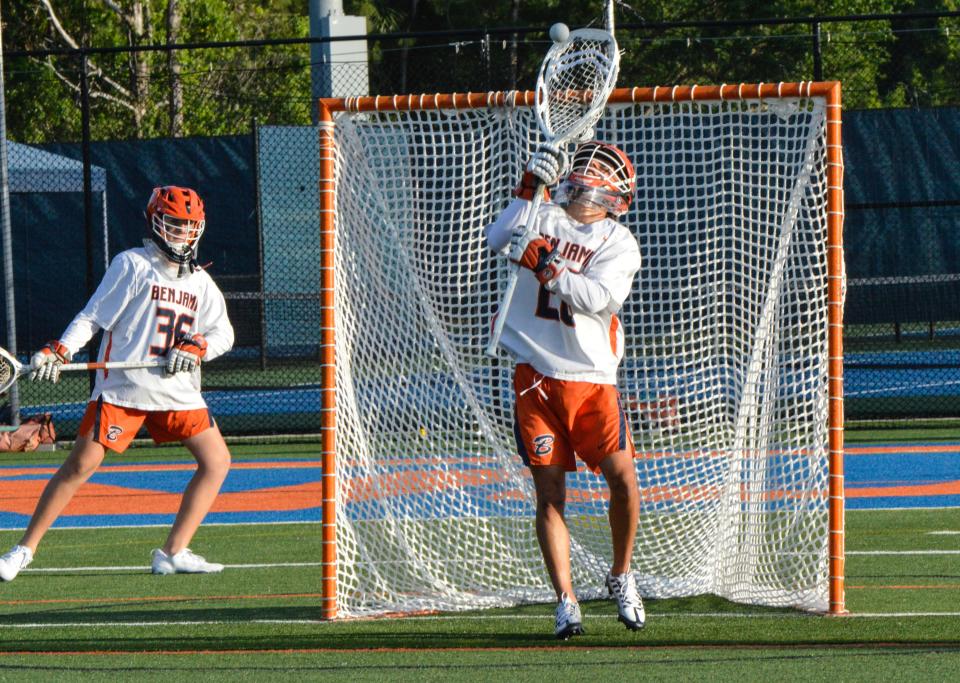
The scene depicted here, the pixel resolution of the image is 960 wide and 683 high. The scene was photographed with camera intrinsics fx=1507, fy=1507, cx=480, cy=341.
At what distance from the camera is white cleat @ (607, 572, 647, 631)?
5.42m

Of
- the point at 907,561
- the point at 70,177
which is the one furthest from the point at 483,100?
the point at 70,177

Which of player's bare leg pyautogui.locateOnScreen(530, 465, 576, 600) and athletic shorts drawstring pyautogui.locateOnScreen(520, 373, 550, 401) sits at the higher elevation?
athletic shorts drawstring pyautogui.locateOnScreen(520, 373, 550, 401)

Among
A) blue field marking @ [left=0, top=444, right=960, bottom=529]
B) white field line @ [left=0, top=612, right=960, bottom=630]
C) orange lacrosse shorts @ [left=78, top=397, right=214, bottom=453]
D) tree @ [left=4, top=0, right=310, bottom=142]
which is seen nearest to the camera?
white field line @ [left=0, top=612, right=960, bottom=630]

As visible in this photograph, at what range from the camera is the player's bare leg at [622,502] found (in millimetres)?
5453

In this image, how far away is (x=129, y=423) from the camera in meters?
6.93

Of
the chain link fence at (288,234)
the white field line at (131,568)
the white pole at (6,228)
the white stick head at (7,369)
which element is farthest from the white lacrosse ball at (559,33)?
the white pole at (6,228)

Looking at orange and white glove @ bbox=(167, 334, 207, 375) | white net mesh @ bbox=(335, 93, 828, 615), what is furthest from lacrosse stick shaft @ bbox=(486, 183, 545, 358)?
orange and white glove @ bbox=(167, 334, 207, 375)

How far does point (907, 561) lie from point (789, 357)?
134cm

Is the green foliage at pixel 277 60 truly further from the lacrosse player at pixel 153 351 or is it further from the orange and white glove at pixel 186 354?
the orange and white glove at pixel 186 354

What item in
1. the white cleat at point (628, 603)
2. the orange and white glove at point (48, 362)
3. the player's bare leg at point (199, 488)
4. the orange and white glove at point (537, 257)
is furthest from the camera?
the player's bare leg at point (199, 488)

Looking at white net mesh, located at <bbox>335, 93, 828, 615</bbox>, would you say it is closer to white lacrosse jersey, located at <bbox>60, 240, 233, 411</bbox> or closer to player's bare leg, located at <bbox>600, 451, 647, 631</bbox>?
player's bare leg, located at <bbox>600, 451, 647, 631</bbox>

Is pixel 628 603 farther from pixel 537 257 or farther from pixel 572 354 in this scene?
pixel 537 257

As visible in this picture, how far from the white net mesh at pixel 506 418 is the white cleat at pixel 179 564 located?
107cm

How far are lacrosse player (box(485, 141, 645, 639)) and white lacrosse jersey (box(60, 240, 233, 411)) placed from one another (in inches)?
76.4
